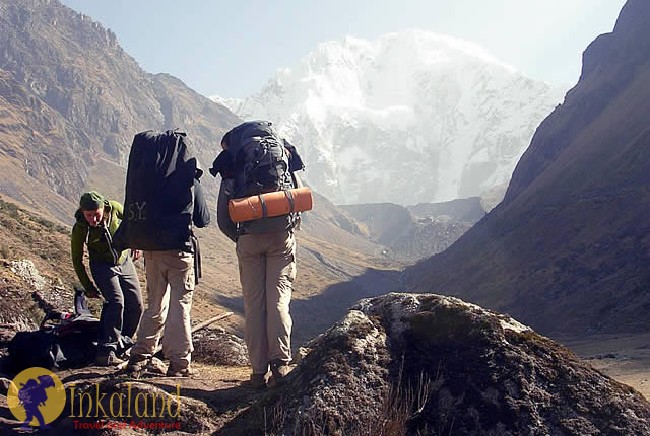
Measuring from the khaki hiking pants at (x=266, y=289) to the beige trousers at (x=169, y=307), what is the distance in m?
0.63

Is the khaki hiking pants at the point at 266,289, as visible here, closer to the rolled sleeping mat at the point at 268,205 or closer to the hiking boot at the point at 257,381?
the hiking boot at the point at 257,381

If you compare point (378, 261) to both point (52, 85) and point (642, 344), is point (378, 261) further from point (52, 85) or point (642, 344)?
point (642, 344)

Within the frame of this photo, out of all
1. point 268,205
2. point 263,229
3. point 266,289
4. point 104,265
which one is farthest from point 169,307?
point 268,205

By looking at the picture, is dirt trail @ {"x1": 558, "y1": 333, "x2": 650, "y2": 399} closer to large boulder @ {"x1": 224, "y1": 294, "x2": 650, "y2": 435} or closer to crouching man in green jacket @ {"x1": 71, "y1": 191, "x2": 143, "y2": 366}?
large boulder @ {"x1": 224, "y1": 294, "x2": 650, "y2": 435}

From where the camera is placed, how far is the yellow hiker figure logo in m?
4.33

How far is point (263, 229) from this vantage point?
5.21 metres

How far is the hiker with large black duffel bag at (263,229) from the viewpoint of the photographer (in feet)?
16.8

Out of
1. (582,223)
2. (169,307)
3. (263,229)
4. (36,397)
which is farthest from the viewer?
(582,223)

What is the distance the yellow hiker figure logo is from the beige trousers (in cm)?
82

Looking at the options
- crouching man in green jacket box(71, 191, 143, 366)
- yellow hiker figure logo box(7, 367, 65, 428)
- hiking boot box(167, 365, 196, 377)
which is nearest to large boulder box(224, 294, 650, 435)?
yellow hiker figure logo box(7, 367, 65, 428)

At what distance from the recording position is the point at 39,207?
258ft

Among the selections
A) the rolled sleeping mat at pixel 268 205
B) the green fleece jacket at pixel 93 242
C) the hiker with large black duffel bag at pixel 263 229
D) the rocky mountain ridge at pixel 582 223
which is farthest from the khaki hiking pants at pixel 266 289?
the rocky mountain ridge at pixel 582 223

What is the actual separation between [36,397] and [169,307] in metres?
1.36

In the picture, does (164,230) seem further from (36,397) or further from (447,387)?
(447,387)
